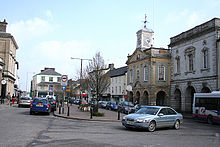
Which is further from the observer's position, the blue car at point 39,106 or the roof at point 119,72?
the roof at point 119,72

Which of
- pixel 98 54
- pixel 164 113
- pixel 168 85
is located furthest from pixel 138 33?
pixel 164 113

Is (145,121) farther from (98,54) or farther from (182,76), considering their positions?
(182,76)

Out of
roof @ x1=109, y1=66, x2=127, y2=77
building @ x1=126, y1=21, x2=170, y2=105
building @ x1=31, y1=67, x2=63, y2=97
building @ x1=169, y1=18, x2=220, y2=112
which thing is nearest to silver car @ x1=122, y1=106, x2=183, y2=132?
building @ x1=169, y1=18, x2=220, y2=112

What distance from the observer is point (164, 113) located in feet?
47.2

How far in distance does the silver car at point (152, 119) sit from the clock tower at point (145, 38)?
3487 cm

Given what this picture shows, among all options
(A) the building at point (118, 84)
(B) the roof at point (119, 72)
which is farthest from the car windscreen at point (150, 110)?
(B) the roof at point (119, 72)

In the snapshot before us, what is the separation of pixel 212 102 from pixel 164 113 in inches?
342

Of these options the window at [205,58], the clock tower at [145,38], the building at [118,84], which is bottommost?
the building at [118,84]

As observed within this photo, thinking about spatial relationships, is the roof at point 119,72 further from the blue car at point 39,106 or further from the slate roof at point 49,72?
the blue car at point 39,106

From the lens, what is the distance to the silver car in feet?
43.0

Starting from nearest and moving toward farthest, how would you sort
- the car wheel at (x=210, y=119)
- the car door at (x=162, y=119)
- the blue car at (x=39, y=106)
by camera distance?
1. the car door at (x=162, y=119)
2. the car wheel at (x=210, y=119)
3. the blue car at (x=39, y=106)

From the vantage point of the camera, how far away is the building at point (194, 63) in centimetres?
2916

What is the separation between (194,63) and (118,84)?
29.0 meters

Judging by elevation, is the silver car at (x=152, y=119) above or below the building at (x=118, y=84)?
below
